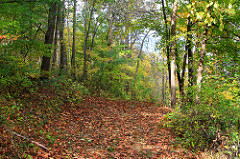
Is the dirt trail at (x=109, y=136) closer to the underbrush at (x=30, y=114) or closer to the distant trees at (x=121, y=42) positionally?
the underbrush at (x=30, y=114)

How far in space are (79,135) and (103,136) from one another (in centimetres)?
68

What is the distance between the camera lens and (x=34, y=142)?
359 cm

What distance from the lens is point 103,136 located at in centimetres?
493

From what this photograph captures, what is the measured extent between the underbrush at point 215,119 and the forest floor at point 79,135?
47 centimetres

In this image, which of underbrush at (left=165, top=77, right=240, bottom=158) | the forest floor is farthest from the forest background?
the forest floor

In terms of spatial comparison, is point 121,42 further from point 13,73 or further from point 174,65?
point 13,73

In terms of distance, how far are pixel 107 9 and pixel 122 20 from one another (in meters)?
1.73

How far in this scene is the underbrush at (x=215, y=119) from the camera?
3.72 metres

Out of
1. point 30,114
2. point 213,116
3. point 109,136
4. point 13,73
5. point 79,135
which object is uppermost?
point 13,73

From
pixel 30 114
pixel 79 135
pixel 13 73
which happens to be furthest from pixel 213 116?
pixel 13 73

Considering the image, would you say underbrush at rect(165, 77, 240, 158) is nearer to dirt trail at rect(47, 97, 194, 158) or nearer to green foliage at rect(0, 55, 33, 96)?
dirt trail at rect(47, 97, 194, 158)

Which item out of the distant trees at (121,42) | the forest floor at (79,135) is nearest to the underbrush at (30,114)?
the forest floor at (79,135)

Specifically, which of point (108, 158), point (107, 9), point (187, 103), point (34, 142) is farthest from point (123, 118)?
point (107, 9)

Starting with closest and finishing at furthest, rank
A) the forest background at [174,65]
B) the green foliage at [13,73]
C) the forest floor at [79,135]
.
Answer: the forest floor at [79,135], the forest background at [174,65], the green foliage at [13,73]
